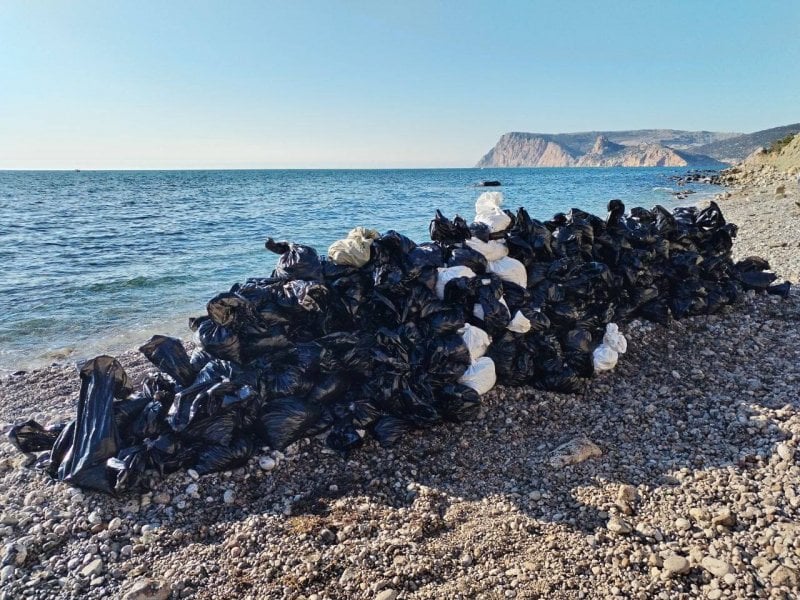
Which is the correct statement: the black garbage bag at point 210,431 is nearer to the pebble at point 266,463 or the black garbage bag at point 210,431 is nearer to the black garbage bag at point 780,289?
the pebble at point 266,463

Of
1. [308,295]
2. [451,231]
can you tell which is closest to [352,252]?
[308,295]

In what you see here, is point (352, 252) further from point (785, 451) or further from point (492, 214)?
point (785, 451)

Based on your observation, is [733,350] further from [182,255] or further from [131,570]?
[182,255]

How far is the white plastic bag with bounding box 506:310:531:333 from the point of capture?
3939 millimetres

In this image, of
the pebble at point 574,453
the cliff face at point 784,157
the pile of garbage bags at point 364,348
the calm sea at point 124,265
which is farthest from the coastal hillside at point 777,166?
the pebble at point 574,453

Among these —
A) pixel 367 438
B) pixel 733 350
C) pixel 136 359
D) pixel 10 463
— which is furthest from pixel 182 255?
pixel 733 350

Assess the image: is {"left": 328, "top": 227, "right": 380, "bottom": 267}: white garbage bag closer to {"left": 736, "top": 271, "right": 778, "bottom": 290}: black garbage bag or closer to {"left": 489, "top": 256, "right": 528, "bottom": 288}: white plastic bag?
{"left": 489, "top": 256, "right": 528, "bottom": 288}: white plastic bag

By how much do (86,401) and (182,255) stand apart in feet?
32.3

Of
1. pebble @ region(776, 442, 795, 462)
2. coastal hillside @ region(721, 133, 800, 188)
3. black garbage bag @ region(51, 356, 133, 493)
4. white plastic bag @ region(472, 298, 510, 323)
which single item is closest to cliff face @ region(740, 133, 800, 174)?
coastal hillside @ region(721, 133, 800, 188)

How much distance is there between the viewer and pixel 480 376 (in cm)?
365

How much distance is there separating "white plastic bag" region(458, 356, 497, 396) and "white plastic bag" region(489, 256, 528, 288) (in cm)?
86

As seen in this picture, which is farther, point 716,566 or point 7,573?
point 7,573

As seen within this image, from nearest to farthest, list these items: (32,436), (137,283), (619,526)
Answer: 1. (619,526)
2. (32,436)
3. (137,283)

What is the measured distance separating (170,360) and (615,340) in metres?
3.74
